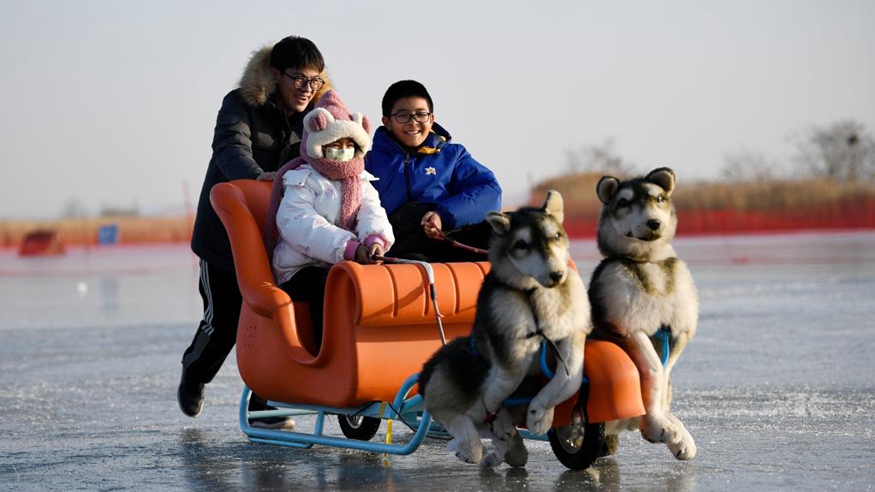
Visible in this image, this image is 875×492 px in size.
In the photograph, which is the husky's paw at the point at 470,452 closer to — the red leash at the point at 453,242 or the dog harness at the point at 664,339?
the dog harness at the point at 664,339

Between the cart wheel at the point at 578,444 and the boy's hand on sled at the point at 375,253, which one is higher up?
the boy's hand on sled at the point at 375,253

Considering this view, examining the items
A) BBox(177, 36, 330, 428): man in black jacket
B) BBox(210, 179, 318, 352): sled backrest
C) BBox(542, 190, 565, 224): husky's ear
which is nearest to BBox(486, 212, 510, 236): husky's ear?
BBox(542, 190, 565, 224): husky's ear

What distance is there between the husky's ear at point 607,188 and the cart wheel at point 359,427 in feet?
6.14

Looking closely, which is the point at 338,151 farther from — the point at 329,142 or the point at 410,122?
the point at 410,122

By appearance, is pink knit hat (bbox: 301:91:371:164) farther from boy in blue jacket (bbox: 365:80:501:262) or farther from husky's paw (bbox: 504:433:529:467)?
husky's paw (bbox: 504:433:529:467)

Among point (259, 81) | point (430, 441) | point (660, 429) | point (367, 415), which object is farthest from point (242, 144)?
point (660, 429)

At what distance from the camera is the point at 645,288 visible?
4.49 m

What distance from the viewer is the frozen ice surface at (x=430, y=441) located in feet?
15.8

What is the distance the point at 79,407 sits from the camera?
7.36m

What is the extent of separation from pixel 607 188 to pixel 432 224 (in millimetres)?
1065

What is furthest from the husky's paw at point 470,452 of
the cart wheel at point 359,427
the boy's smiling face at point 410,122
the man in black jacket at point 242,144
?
the man in black jacket at point 242,144

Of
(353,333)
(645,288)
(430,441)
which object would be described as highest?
(645,288)

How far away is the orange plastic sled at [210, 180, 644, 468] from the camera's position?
4883 millimetres

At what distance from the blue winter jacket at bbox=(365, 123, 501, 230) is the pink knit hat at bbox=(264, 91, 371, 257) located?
8.5 inches
